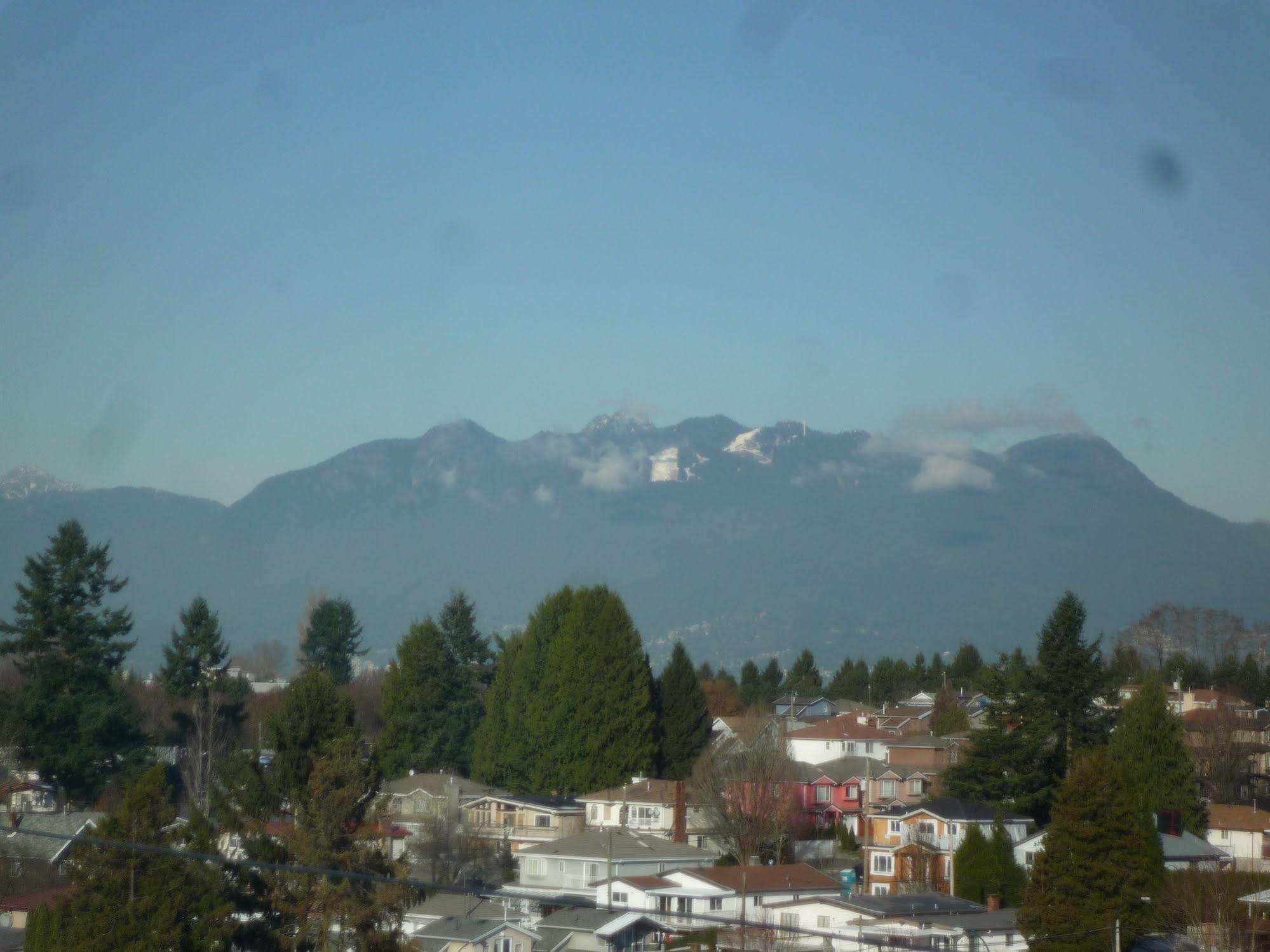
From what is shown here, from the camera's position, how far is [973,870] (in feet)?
113

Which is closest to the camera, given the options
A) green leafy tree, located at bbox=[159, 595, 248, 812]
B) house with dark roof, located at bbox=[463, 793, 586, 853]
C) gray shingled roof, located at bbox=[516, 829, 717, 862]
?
gray shingled roof, located at bbox=[516, 829, 717, 862]

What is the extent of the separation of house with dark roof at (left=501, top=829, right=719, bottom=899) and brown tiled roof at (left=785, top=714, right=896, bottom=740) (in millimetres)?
20693

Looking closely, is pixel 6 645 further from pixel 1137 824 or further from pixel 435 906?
pixel 1137 824

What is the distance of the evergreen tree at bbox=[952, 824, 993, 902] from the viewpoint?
34.3 m

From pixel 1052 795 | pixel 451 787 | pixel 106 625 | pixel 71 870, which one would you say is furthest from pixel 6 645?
pixel 1052 795

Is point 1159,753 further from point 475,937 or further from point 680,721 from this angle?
point 475,937

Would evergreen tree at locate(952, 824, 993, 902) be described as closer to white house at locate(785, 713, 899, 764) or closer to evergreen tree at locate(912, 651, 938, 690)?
white house at locate(785, 713, 899, 764)

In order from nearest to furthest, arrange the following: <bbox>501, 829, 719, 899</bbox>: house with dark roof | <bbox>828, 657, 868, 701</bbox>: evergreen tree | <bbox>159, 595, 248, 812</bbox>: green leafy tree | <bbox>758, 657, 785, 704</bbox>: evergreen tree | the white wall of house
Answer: <bbox>501, 829, 719, 899</bbox>: house with dark roof → <bbox>159, 595, 248, 812</bbox>: green leafy tree → the white wall of house → <bbox>758, 657, 785, 704</bbox>: evergreen tree → <bbox>828, 657, 868, 701</bbox>: evergreen tree

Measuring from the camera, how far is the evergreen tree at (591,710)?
49125 millimetres

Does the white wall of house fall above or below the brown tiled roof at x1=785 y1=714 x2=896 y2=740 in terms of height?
below

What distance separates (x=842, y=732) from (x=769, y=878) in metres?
26.2

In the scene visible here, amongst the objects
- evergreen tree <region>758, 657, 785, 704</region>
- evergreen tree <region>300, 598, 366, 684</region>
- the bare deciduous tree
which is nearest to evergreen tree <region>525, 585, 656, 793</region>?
the bare deciduous tree

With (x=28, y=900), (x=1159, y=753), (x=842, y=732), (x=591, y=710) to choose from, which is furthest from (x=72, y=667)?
(x=1159, y=753)

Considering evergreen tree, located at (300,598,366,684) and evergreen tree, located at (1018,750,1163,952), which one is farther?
evergreen tree, located at (300,598,366,684)
